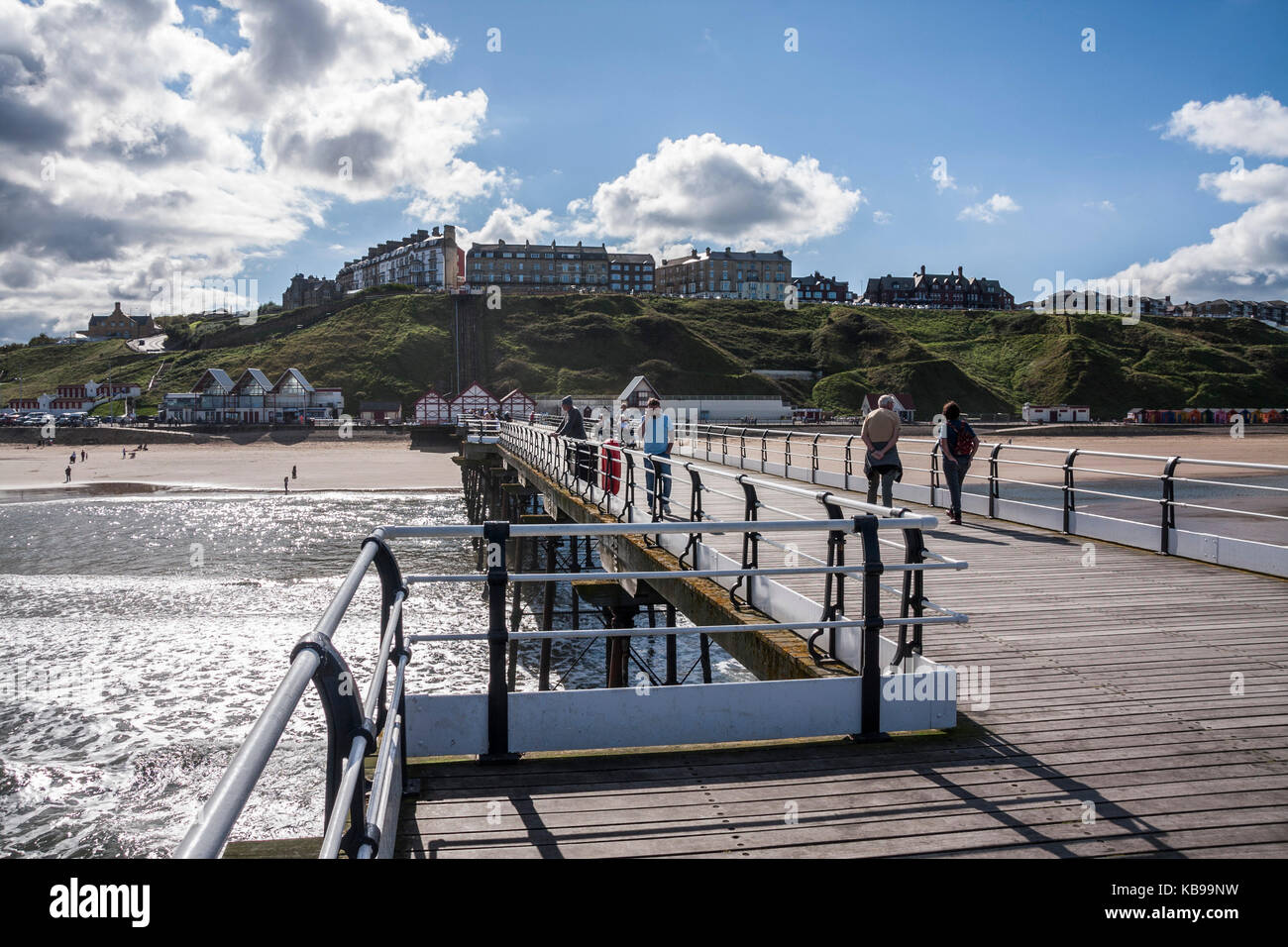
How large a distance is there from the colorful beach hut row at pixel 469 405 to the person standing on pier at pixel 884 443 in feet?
198

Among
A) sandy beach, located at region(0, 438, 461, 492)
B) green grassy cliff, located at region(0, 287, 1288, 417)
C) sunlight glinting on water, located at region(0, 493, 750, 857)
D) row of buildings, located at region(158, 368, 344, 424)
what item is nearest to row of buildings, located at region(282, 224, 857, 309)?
green grassy cliff, located at region(0, 287, 1288, 417)

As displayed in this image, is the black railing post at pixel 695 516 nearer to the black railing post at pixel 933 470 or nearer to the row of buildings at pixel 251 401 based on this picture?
the black railing post at pixel 933 470

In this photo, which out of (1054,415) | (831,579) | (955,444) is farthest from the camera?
(1054,415)

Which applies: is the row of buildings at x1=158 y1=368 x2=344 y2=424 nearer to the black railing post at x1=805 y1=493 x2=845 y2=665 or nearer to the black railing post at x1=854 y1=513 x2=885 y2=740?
the black railing post at x1=805 y1=493 x2=845 y2=665

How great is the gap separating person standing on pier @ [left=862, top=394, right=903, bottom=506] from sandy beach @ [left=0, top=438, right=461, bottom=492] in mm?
38582

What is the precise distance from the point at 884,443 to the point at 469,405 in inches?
2620

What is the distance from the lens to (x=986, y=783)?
3994mm

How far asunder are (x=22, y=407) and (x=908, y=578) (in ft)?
412

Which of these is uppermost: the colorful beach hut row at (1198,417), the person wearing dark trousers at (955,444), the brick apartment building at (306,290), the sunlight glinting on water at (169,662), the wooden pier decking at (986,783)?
the brick apartment building at (306,290)

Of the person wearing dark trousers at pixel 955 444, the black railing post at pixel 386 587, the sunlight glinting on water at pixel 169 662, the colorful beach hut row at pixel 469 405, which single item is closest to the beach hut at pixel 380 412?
the colorful beach hut row at pixel 469 405

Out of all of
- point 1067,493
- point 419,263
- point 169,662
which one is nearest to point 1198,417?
point 1067,493

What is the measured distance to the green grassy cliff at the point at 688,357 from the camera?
102 m

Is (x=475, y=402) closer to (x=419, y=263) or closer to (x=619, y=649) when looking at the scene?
(x=619, y=649)
